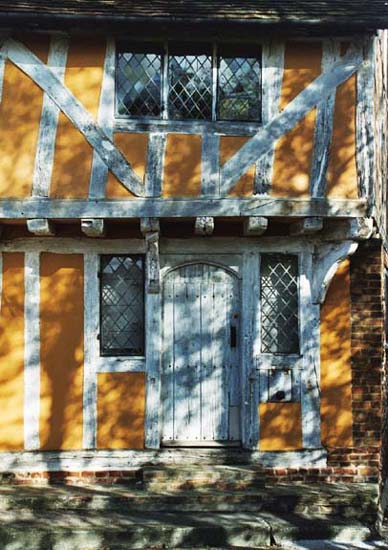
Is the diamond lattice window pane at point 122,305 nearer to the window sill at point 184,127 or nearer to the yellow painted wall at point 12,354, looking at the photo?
the yellow painted wall at point 12,354

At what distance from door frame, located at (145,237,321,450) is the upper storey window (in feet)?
4.77

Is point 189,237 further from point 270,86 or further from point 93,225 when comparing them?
point 270,86

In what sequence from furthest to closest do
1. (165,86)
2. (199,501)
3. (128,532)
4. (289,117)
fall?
(165,86) → (289,117) → (199,501) → (128,532)

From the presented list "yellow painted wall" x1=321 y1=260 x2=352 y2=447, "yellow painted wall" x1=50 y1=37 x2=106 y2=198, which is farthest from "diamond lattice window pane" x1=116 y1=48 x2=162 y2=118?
"yellow painted wall" x1=321 y1=260 x2=352 y2=447

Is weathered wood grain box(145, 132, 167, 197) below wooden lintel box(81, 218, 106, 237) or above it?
above

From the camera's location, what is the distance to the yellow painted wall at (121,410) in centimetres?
752

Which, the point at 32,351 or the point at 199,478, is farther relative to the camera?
the point at 32,351

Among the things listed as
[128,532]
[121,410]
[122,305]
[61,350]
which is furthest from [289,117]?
[128,532]

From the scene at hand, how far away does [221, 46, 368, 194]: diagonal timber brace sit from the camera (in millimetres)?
7266

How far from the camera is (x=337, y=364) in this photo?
25.3 feet

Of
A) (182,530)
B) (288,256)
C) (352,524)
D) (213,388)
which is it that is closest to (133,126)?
(288,256)

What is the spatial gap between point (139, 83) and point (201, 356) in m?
3.21

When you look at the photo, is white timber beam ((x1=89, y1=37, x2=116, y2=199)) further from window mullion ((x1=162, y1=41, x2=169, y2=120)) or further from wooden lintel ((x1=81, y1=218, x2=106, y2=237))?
window mullion ((x1=162, y1=41, x2=169, y2=120))

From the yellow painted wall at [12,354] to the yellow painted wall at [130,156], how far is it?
138 centimetres
